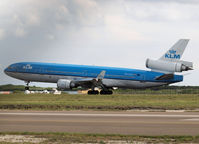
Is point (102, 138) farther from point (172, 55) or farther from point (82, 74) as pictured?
point (172, 55)

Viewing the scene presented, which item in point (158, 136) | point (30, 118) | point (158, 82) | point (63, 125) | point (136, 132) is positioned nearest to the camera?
point (158, 136)

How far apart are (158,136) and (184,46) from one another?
142ft

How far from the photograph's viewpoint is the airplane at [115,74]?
58031 mm

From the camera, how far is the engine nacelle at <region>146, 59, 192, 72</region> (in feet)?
189

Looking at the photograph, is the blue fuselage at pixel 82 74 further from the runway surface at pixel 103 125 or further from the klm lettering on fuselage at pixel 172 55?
the runway surface at pixel 103 125

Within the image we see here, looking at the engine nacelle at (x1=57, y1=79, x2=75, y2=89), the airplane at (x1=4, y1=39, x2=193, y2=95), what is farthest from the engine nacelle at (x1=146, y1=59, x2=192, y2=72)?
the engine nacelle at (x1=57, y1=79, x2=75, y2=89)

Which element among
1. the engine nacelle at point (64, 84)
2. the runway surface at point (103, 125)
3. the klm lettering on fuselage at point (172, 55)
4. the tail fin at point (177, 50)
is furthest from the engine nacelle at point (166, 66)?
the runway surface at point (103, 125)

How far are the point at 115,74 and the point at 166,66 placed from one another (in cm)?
744

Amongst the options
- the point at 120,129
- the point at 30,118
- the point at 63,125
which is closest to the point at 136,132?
the point at 120,129

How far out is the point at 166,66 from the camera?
2303 inches

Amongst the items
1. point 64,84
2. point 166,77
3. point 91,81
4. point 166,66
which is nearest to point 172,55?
point 166,66

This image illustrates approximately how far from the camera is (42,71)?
2402 inches

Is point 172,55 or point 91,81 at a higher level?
point 172,55

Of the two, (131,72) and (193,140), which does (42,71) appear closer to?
(131,72)
